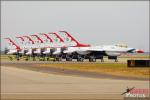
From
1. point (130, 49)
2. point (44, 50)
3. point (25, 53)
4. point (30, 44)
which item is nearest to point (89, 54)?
point (130, 49)

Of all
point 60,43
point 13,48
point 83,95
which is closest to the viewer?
point 83,95

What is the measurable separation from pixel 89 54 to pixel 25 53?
2919 cm

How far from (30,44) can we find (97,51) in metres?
41.2

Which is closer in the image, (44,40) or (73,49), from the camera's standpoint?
(73,49)

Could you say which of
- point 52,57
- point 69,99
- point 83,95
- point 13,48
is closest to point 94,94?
point 83,95

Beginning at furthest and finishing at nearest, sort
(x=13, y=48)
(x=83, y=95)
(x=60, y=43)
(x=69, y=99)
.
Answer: (x=13, y=48), (x=60, y=43), (x=83, y=95), (x=69, y=99)

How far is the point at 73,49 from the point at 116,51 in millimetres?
11633

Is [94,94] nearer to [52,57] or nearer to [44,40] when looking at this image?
[52,57]

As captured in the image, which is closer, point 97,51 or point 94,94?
point 94,94

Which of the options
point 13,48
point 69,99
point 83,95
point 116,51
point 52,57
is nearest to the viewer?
point 69,99

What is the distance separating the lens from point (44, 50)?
A: 427ft

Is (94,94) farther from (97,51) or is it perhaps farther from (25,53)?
(25,53)

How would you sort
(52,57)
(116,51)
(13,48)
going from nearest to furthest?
(116,51), (52,57), (13,48)

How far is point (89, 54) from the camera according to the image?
114875mm
